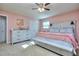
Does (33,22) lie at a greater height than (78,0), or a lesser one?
lesser

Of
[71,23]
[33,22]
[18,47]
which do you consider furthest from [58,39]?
[18,47]

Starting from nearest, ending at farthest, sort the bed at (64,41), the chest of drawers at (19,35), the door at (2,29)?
the door at (2,29), the bed at (64,41), the chest of drawers at (19,35)

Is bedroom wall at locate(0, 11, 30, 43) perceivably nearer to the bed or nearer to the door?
the door

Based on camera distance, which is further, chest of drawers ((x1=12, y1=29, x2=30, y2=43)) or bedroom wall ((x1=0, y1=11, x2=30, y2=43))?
chest of drawers ((x1=12, y1=29, x2=30, y2=43))

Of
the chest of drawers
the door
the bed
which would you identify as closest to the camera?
the door

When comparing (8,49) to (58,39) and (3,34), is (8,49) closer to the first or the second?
(3,34)

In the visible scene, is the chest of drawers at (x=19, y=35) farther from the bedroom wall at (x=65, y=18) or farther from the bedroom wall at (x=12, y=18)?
the bedroom wall at (x=65, y=18)

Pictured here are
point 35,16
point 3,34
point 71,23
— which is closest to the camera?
point 3,34

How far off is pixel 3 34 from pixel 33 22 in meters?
0.79

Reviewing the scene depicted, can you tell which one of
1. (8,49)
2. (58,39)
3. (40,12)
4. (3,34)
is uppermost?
(40,12)

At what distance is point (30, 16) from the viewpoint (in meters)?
1.93

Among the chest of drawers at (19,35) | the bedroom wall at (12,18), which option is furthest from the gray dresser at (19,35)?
the bedroom wall at (12,18)

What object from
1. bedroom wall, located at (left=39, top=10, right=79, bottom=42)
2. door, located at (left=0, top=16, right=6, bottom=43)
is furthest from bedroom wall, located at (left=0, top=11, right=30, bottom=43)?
bedroom wall, located at (left=39, top=10, right=79, bottom=42)

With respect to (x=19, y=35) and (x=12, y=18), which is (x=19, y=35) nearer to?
(x=19, y=35)
